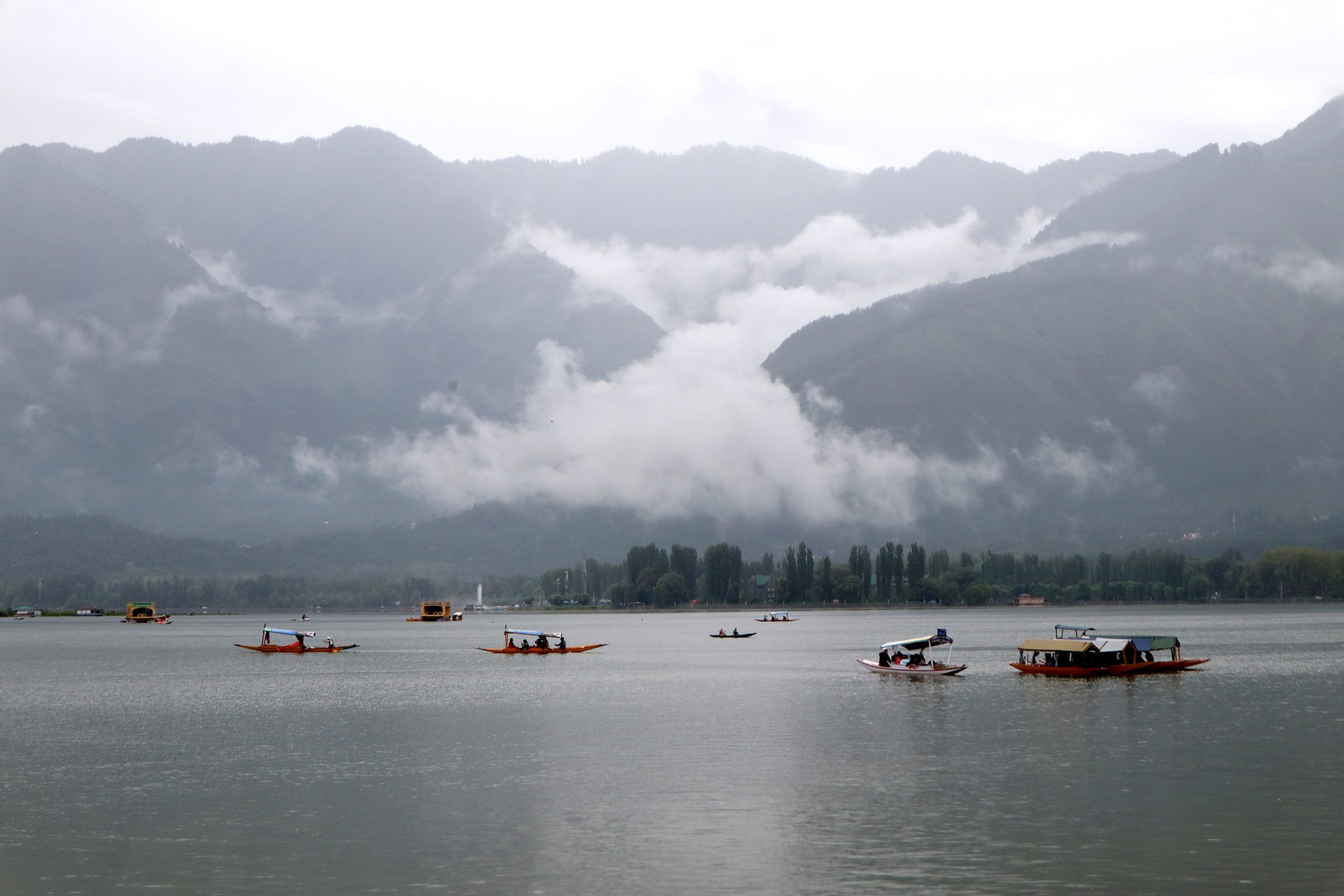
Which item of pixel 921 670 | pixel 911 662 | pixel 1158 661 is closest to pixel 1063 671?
pixel 921 670

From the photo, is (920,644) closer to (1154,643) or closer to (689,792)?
(1154,643)

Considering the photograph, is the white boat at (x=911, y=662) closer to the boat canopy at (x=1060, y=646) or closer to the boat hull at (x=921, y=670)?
the boat hull at (x=921, y=670)

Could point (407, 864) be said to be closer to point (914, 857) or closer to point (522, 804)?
point (522, 804)

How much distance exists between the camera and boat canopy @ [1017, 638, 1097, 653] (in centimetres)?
14262

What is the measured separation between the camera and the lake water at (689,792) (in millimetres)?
50000

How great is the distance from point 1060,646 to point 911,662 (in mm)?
15809

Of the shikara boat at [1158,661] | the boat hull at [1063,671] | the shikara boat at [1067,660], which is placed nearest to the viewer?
the shikara boat at [1067,660]

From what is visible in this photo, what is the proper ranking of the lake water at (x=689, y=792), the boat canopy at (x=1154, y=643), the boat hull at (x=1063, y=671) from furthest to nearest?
1. the boat canopy at (x=1154, y=643)
2. the boat hull at (x=1063, y=671)
3. the lake water at (x=689, y=792)

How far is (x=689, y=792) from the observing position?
68500mm

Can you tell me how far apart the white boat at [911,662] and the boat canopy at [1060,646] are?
24.8 feet

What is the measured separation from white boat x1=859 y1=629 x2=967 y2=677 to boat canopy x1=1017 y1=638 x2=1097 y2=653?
7556 mm

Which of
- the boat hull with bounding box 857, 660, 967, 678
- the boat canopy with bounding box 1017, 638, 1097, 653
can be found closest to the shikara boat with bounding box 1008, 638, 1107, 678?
the boat canopy with bounding box 1017, 638, 1097, 653

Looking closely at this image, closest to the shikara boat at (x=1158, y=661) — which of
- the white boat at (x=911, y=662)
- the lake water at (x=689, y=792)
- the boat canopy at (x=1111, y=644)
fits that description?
the boat canopy at (x=1111, y=644)

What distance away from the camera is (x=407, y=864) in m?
52.1
